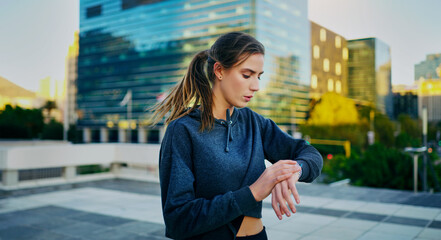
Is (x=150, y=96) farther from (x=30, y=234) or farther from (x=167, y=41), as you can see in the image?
(x=30, y=234)

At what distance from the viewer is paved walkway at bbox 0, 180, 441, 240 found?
4.97 metres

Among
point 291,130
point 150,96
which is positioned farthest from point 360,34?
point 150,96

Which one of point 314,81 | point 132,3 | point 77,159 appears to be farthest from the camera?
point 132,3

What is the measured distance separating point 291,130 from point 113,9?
60.7 m

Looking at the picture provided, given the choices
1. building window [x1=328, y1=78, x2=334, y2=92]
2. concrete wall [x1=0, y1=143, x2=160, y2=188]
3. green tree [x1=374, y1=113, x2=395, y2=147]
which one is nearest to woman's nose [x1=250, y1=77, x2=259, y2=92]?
concrete wall [x1=0, y1=143, x2=160, y2=188]

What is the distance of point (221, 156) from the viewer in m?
1.22

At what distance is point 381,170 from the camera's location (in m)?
11.5

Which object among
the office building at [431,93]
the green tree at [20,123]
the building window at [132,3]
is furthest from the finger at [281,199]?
the building window at [132,3]

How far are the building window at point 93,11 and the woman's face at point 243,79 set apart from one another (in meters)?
110

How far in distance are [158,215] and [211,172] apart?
530 centimetres

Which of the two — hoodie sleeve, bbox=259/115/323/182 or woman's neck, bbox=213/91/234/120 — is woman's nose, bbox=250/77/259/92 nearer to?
woman's neck, bbox=213/91/234/120

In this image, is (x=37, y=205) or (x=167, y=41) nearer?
(x=37, y=205)

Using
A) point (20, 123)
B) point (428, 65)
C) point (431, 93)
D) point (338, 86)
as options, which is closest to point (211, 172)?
point (428, 65)

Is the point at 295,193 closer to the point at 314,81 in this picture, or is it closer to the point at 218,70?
the point at 218,70
